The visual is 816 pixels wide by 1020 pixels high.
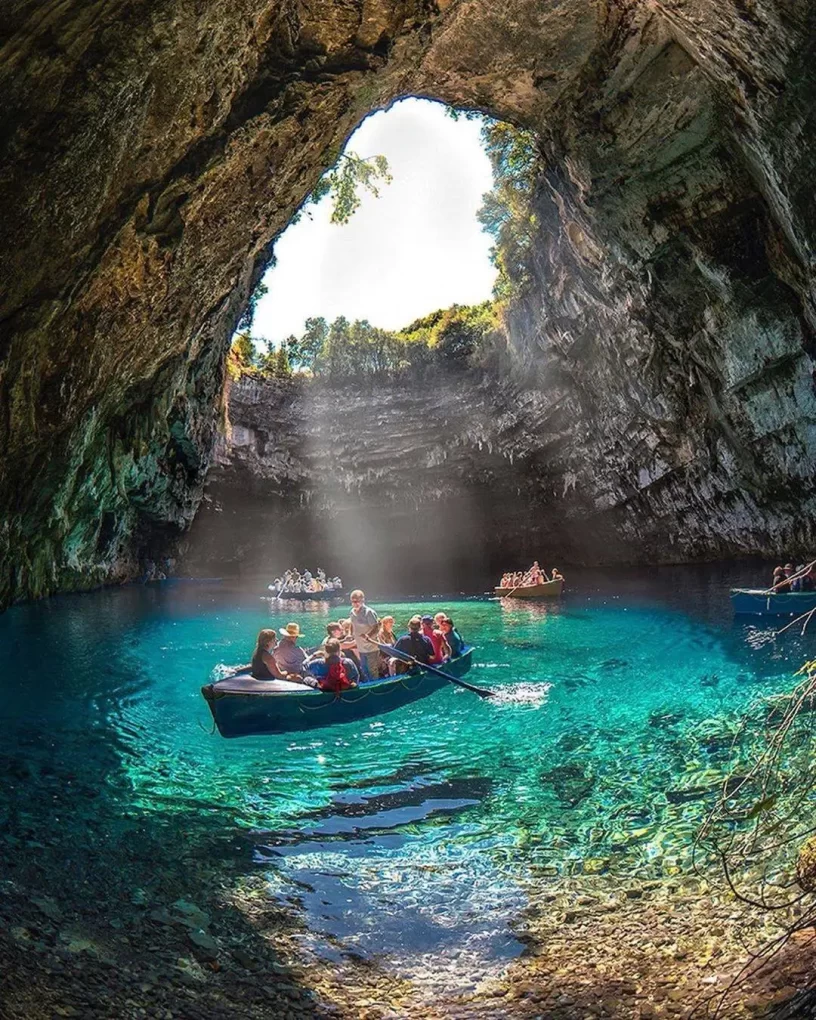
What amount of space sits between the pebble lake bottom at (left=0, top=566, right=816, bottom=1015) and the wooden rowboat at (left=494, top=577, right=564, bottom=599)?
36.1 ft

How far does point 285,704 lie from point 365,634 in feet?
9.18

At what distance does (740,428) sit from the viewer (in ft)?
67.6

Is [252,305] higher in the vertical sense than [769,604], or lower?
higher

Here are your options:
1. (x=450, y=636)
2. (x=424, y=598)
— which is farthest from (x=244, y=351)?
(x=450, y=636)

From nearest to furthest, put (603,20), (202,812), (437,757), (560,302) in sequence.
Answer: (202,812)
(437,757)
(603,20)
(560,302)

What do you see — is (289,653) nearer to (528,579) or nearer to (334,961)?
(334,961)

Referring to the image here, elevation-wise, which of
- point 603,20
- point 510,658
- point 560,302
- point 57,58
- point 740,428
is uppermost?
point 603,20

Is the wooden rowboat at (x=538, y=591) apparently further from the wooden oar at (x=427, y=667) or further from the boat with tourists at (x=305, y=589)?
the wooden oar at (x=427, y=667)

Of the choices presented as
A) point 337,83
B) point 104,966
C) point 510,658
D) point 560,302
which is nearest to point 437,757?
point 104,966

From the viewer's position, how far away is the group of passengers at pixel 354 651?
9922 mm

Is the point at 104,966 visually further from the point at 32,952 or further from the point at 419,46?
the point at 419,46

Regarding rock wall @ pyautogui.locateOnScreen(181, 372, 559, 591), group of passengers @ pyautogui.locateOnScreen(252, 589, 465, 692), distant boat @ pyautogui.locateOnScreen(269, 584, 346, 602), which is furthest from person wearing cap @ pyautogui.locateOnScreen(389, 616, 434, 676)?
rock wall @ pyautogui.locateOnScreen(181, 372, 559, 591)

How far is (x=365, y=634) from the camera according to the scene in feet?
38.8

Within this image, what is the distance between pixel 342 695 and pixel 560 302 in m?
18.0
